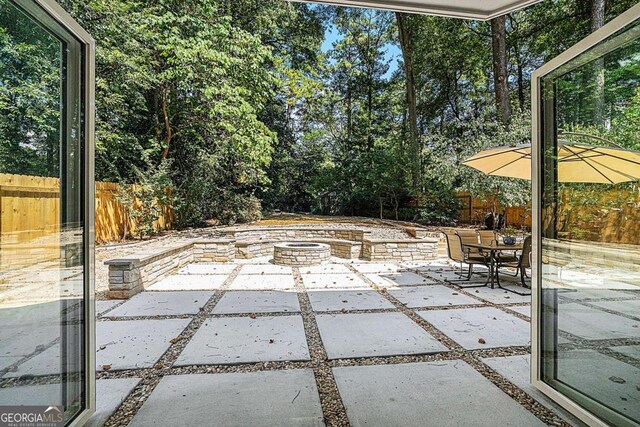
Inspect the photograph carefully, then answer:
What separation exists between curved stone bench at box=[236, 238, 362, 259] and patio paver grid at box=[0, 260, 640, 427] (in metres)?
3.05

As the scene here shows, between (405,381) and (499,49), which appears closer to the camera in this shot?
(405,381)

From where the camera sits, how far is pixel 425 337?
10.6 ft

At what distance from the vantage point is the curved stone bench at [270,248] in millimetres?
8062

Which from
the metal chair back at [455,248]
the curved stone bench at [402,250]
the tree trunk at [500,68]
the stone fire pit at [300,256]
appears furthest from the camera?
the tree trunk at [500,68]

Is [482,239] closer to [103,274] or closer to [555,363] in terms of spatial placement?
[555,363]

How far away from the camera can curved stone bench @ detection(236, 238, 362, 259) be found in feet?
26.5

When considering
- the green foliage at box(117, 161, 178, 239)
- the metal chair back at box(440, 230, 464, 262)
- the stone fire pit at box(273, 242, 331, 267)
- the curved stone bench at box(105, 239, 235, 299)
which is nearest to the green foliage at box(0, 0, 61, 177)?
the curved stone bench at box(105, 239, 235, 299)

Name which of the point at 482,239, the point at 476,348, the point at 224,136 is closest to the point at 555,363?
the point at 476,348

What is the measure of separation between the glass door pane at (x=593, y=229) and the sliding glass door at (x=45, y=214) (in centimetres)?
298

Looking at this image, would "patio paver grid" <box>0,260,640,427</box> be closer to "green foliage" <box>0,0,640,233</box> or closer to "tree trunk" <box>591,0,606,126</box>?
"tree trunk" <box>591,0,606,126</box>

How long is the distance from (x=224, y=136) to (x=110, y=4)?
430cm

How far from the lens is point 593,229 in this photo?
6.63ft

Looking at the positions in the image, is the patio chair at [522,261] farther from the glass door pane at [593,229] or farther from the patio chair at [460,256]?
the glass door pane at [593,229]

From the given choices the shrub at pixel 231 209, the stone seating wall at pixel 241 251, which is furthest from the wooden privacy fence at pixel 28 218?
the shrub at pixel 231 209
